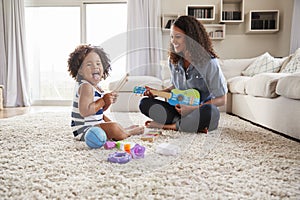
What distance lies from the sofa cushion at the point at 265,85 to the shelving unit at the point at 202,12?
2.00 metres

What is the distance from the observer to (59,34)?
4.27 meters

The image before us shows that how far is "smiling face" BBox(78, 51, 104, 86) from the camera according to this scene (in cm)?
147

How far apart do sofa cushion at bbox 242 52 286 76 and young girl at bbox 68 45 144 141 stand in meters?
2.01

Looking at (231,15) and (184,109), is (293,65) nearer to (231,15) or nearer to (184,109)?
(184,109)

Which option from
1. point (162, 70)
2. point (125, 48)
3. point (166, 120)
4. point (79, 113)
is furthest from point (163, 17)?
point (79, 113)

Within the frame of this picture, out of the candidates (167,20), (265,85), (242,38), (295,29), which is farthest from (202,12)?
(265,85)

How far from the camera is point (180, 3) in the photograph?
4.14 m

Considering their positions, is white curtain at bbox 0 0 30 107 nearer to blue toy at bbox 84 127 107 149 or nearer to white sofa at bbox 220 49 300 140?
white sofa at bbox 220 49 300 140

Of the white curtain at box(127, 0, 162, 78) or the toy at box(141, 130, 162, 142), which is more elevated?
the white curtain at box(127, 0, 162, 78)

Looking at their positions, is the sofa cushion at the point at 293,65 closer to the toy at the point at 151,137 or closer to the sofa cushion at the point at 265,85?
the sofa cushion at the point at 265,85

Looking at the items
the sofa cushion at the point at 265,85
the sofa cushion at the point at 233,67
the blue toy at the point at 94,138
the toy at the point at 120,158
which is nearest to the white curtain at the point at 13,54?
the sofa cushion at the point at 233,67

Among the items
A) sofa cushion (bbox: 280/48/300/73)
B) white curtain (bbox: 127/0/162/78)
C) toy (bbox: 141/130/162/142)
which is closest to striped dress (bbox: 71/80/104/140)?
toy (bbox: 141/130/162/142)

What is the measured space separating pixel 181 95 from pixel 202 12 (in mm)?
2543

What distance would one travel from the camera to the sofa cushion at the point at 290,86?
4.98 feet
